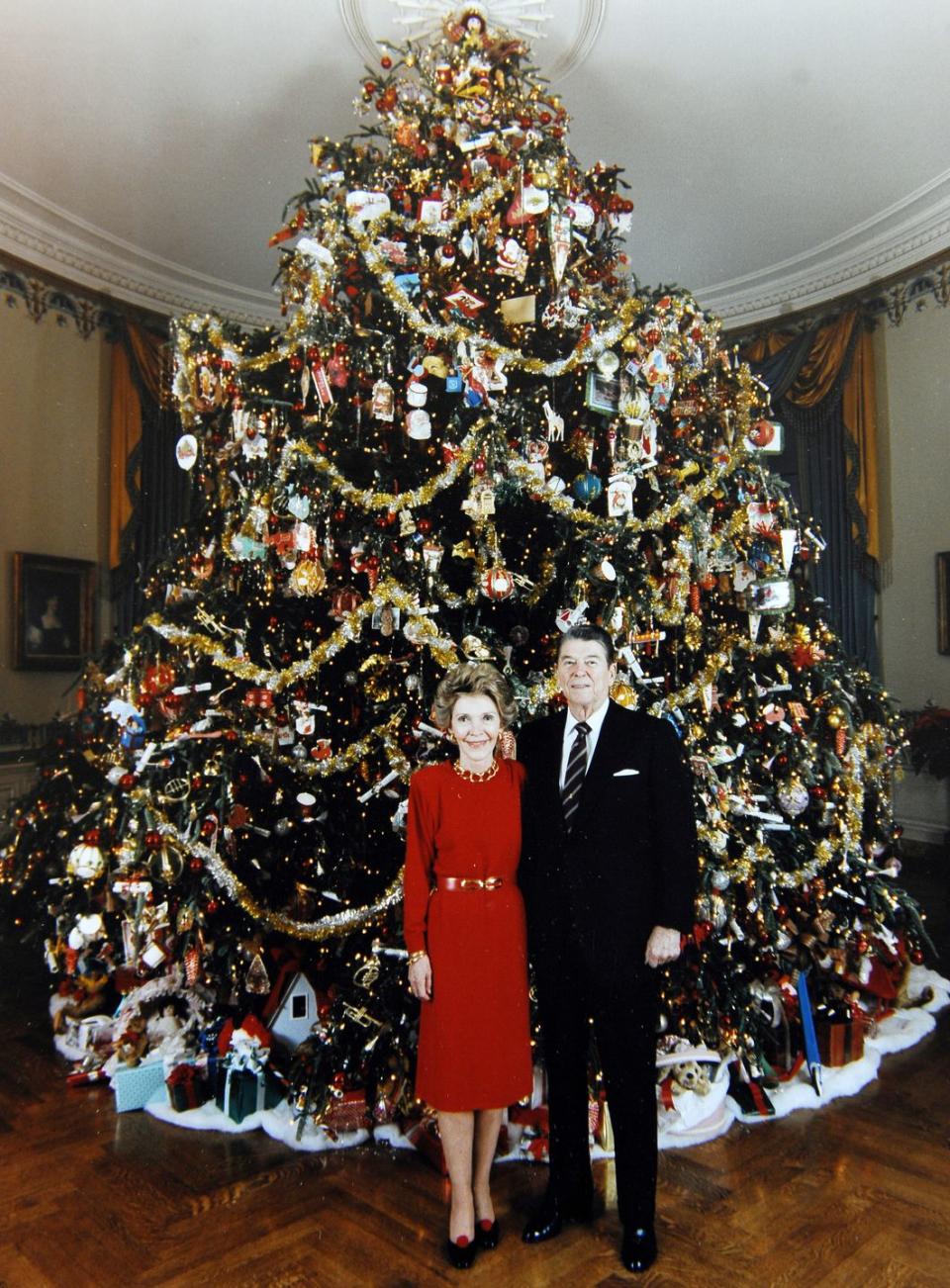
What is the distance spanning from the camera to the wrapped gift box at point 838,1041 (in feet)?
11.0

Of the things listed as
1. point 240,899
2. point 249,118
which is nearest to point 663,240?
point 249,118

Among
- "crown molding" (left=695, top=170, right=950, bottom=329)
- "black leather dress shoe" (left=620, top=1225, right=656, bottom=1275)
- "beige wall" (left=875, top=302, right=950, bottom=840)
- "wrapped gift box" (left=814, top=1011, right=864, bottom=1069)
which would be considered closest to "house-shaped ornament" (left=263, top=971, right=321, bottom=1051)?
"black leather dress shoe" (left=620, top=1225, right=656, bottom=1275)

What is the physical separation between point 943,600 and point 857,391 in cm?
171

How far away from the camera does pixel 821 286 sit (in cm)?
686

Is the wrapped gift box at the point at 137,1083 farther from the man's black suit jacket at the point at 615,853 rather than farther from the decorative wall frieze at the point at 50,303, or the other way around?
the decorative wall frieze at the point at 50,303

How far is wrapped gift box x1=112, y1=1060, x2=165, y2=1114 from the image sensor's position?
3139 mm

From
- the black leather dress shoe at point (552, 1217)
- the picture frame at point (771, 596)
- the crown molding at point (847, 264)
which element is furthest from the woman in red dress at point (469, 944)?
the crown molding at point (847, 264)

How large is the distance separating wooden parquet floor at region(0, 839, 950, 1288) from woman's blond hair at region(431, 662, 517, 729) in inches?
54.5

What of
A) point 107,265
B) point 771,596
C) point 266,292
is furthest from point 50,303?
point 771,596

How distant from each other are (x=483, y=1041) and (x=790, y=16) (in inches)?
185

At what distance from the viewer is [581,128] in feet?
17.0

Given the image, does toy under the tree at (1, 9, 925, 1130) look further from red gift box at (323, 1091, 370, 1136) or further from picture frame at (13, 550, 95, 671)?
picture frame at (13, 550, 95, 671)

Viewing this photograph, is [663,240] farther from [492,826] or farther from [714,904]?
[492,826]

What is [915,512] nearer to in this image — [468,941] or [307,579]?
[307,579]
